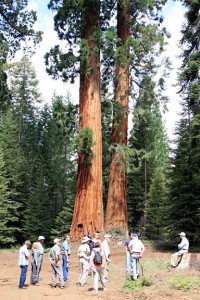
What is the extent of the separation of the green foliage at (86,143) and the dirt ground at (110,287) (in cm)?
378

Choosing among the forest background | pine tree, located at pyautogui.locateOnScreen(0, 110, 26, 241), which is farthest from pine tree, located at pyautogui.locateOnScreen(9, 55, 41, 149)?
the forest background

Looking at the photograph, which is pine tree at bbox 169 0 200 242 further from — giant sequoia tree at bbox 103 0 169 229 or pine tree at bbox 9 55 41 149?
pine tree at bbox 9 55 41 149

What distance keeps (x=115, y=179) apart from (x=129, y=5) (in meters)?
7.97

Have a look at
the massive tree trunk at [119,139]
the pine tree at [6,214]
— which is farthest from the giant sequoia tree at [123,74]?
the pine tree at [6,214]

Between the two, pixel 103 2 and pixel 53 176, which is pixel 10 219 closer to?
pixel 53 176

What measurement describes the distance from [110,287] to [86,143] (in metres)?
6.13

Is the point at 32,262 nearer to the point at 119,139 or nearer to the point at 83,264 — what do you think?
the point at 83,264

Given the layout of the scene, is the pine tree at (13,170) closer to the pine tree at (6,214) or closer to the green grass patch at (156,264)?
the pine tree at (6,214)

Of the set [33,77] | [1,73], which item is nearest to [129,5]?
[1,73]

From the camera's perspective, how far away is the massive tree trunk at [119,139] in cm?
1680

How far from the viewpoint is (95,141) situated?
48.2 ft

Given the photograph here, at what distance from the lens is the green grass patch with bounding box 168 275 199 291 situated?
8266mm

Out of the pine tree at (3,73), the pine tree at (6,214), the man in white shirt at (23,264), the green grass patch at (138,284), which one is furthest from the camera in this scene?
the pine tree at (6,214)

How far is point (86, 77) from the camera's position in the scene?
15.2 meters
